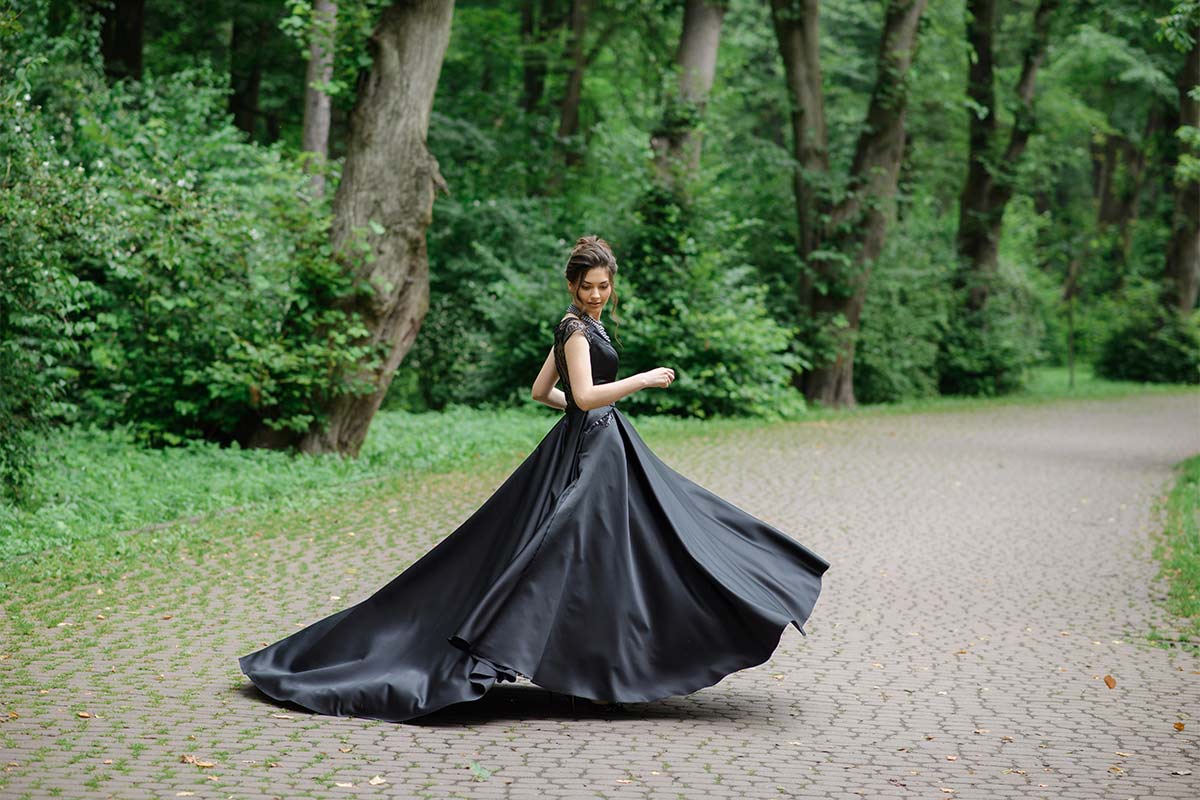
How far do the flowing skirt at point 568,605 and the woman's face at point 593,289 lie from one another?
0.47 metres

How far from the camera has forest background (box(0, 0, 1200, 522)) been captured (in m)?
13.4

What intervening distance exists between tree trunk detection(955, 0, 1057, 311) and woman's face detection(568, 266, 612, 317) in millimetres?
23660

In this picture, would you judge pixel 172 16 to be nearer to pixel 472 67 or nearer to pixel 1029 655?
pixel 472 67

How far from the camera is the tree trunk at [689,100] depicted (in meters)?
20.6

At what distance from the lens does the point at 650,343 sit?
781 inches

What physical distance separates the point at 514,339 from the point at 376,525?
10.5m

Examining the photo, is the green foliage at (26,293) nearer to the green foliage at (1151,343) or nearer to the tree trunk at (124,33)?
the tree trunk at (124,33)

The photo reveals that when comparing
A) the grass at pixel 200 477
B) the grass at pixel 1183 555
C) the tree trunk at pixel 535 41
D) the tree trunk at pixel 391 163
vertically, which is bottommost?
the grass at pixel 200 477

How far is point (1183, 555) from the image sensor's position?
416 inches

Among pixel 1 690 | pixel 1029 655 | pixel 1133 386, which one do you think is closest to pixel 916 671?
pixel 1029 655

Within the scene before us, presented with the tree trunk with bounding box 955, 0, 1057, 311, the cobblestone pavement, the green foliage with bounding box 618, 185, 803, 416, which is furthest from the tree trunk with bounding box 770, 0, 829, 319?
the cobblestone pavement

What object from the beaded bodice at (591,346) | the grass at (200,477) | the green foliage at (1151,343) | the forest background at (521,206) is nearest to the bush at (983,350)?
the forest background at (521,206)

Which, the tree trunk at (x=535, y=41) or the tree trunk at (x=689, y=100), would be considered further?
the tree trunk at (x=535, y=41)

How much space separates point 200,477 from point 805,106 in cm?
1425
